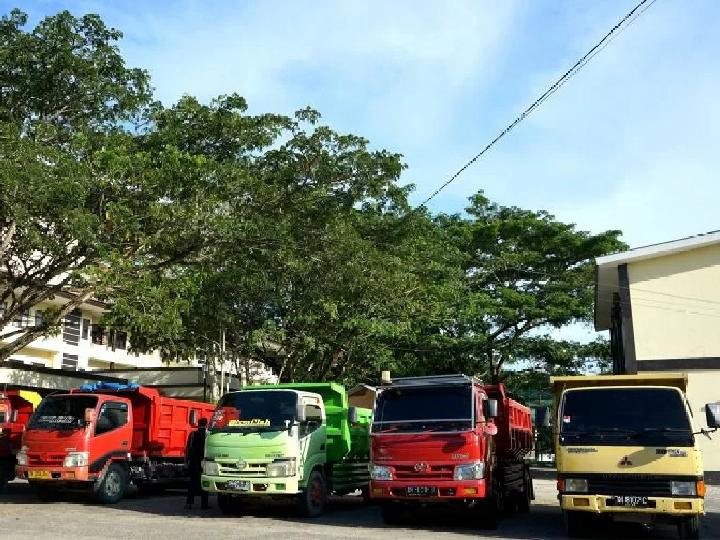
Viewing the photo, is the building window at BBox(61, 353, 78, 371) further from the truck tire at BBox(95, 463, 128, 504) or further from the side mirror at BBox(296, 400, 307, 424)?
the side mirror at BBox(296, 400, 307, 424)

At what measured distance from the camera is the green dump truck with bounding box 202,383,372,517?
12750 millimetres

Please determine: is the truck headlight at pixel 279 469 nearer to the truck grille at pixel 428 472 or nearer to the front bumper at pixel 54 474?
the truck grille at pixel 428 472

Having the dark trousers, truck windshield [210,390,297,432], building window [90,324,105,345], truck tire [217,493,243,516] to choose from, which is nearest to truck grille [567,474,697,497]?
truck windshield [210,390,297,432]

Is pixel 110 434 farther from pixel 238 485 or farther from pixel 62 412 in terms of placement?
pixel 238 485

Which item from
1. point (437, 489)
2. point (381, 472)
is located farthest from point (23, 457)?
point (437, 489)

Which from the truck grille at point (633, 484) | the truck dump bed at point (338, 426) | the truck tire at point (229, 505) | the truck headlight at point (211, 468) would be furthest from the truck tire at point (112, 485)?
the truck grille at point (633, 484)

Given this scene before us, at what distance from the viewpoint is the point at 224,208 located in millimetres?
18234

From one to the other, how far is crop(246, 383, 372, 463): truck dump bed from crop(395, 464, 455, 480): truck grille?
108 inches

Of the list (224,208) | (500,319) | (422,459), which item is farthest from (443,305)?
(422,459)

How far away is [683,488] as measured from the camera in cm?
1019

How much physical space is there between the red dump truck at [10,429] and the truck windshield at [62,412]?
231cm

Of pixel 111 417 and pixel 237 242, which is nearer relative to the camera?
pixel 111 417

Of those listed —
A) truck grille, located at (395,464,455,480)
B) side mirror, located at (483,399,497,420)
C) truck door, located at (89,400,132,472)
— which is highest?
side mirror, located at (483,399,497,420)

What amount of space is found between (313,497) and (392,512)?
1.70 m
